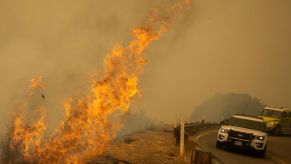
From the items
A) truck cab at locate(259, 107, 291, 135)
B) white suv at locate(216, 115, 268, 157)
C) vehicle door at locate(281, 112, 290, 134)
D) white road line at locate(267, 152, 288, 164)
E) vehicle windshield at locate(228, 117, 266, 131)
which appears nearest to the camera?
white road line at locate(267, 152, 288, 164)

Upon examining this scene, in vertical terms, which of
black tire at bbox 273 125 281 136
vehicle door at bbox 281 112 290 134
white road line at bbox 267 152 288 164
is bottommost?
white road line at bbox 267 152 288 164

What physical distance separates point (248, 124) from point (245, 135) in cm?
120

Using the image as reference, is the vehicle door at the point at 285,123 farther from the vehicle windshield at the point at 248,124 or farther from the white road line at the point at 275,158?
the vehicle windshield at the point at 248,124

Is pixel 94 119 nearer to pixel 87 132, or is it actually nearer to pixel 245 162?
pixel 87 132

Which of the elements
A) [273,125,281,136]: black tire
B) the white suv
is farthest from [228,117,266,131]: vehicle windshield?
[273,125,281,136]: black tire

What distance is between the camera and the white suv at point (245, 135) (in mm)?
20266

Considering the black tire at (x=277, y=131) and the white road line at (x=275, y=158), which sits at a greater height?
the black tire at (x=277, y=131)

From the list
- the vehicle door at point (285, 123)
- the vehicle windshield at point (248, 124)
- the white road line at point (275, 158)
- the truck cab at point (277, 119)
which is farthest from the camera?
the vehicle door at point (285, 123)

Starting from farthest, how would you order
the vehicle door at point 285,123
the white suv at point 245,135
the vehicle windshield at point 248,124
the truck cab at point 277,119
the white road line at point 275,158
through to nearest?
the vehicle door at point 285,123, the truck cab at point 277,119, the vehicle windshield at point 248,124, the white suv at point 245,135, the white road line at point 275,158

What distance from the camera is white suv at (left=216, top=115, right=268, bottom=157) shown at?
66.5 ft

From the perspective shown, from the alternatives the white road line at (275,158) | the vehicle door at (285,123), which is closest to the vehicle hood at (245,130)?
the white road line at (275,158)

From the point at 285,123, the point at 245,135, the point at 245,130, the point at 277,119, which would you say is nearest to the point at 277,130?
the point at 277,119

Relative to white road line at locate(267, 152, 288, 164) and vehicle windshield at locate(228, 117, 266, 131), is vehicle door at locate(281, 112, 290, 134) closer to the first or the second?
white road line at locate(267, 152, 288, 164)

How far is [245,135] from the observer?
2039 cm
